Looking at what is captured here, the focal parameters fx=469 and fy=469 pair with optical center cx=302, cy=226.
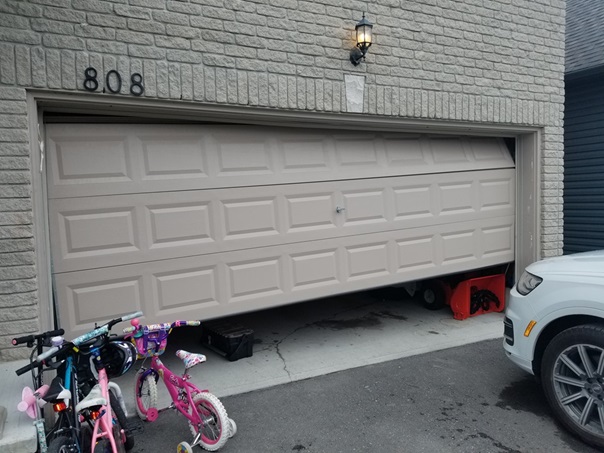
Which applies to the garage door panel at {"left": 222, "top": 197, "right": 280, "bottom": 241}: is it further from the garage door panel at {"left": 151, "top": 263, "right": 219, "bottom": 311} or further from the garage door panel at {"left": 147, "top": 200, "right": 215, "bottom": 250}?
the garage door panel at {"left": 151, "top": 263, "right": 219, "bottom": 311}

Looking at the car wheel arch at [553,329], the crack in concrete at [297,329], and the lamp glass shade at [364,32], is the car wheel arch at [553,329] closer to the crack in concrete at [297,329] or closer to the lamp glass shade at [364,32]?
the crack in concrete at [297,329]

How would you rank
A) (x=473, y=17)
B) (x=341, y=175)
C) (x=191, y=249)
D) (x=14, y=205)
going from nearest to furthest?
(x=14, y=205) < (x=191, y=249) < (x=341, y=175) < (x=473, y=17)

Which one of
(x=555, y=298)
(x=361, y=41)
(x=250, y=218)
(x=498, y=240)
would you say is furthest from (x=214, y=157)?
(x=498, y=240)

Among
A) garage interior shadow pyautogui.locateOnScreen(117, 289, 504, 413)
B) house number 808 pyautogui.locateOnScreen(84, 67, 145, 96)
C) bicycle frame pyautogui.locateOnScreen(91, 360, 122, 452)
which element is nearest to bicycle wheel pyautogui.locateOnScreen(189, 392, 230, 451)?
bicycle frame pyautogui.locateOnScreen(91, 360, 122, 452)

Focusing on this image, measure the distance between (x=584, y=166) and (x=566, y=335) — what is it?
6.25 m

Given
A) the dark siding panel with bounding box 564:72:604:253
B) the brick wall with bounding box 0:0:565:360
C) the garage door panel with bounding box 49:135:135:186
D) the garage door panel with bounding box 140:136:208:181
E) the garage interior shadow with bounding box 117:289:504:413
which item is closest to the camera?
the brick wall with bounding box 0:0:565:360

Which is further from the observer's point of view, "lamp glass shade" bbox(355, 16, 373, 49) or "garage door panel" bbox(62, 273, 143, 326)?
"lamp glass shade" bbox(355, 16, 373, 49)

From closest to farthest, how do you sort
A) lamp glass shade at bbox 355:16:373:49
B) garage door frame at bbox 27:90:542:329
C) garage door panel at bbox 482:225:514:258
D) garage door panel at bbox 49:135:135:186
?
garage door frame at bbox 27:90:542:329
garage door panel at bbox 49:135:135:186
lamp glass shade at bbox 355:16:373:49
garage door panel at bbox 482:225:514:258

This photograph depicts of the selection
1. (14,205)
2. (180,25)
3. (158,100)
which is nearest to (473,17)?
(180,25)

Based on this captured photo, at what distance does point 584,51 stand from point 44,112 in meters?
8.64

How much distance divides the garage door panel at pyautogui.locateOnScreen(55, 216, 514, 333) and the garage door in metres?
0.01

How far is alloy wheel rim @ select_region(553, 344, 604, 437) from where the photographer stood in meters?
3.18

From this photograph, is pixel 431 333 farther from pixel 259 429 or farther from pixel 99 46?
pixel 99 46

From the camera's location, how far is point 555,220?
6.41 metres
